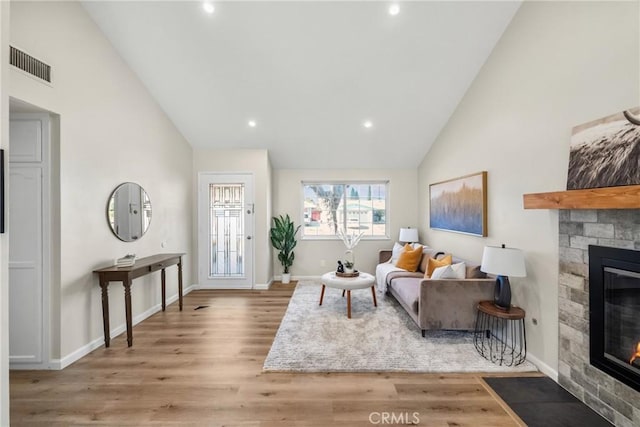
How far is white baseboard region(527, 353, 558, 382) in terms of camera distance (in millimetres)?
2373

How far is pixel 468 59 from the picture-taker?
341cm

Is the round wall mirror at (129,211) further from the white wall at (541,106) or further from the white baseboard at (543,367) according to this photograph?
the white baseboard at (543,367)

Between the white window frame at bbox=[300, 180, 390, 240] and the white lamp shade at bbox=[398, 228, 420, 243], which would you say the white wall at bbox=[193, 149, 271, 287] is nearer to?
the white window frame at bbox=[300, 180, 390, 240]

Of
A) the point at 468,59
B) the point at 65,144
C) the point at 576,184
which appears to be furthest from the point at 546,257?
the point at 65,144

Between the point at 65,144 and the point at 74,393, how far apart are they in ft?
7.15

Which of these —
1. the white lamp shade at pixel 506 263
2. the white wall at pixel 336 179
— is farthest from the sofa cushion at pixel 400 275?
the white lamp shade at pixel 506 263

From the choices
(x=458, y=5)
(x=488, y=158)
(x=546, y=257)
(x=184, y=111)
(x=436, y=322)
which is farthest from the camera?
(x=184, y=111)

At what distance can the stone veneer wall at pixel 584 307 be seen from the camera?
179 cm

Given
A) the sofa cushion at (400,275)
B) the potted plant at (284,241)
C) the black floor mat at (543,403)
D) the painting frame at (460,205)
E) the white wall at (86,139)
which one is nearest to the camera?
the black floor mat at (543,403)

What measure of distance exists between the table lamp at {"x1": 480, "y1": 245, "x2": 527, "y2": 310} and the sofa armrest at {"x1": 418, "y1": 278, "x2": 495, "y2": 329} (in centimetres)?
25

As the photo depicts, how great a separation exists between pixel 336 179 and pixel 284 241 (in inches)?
65.8

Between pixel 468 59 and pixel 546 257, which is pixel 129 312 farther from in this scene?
pixel 468 59

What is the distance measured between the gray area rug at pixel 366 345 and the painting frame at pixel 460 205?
140cm

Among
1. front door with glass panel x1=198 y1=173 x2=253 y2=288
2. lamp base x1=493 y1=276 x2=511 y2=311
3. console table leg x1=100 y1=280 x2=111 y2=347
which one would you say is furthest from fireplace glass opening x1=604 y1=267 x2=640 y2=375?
front door with glass panel x1=198 y1=173 x2=253 y2=288
